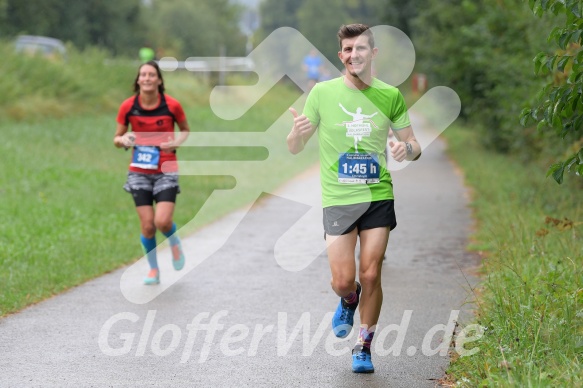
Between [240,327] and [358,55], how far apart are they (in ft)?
7.48

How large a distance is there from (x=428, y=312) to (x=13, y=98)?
16.7 metres

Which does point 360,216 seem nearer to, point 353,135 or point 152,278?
point 353,135

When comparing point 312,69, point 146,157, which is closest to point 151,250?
point 146,157

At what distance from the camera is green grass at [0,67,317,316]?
951 centimetres

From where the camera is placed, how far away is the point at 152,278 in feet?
30.4

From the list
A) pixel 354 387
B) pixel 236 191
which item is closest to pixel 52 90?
pixel 236 191

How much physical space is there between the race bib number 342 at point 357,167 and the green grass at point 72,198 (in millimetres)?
3069

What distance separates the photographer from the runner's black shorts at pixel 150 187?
30.3 feet

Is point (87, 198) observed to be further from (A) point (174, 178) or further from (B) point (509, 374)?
(B) point (509, 374)

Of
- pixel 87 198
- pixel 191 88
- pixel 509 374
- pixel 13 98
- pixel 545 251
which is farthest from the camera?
pixel 191 88

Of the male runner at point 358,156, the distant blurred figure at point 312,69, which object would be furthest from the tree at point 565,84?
the distant blurred figure at point 312,69

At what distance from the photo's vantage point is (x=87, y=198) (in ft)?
47.3

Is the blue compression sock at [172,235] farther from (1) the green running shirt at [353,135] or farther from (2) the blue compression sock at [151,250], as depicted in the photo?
(1) the green running shirt at [353,135]

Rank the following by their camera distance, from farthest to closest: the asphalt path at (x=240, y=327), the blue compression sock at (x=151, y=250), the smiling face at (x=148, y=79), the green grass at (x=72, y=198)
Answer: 1. the green grass at (x=72, y=198)
2. the blue compression sock at (x=151, y=250)
3. the smiling face at (x=148, y=79)
4. the asphalt path at (x=240, y=327)
